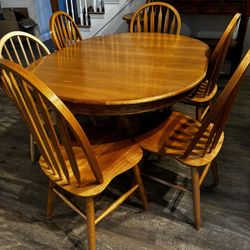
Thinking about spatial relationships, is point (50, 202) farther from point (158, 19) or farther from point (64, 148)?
point (158, 19)

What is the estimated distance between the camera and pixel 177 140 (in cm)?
Result: 141

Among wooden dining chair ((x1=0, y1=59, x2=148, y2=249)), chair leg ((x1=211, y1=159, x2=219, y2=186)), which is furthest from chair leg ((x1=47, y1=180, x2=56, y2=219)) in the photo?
chair leg ((x1=211, y1=159, x2=219, y2=186))

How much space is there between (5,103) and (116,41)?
64.6 inches

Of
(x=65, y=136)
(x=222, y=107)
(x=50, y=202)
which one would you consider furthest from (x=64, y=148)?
(x=222, y=107)

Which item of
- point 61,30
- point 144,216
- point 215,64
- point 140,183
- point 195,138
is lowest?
point 144,216

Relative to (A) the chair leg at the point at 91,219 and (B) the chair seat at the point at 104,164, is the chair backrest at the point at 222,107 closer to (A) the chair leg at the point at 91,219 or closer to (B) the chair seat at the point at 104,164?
(B) the chair seat at the point at 104,164

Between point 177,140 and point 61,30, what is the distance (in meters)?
1.49

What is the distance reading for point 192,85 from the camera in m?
1.28

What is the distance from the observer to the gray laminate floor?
1.41 meters

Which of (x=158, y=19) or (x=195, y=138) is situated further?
(x=158, y=19)

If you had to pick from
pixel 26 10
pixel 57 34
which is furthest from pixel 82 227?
pixel 26 10

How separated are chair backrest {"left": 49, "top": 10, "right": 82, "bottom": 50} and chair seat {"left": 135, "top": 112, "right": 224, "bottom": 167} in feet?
3.90

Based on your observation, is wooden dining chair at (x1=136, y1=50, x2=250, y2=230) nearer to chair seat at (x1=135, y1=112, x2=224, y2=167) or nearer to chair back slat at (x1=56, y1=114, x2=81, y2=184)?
chair seat at (x1=135, y1=112, x2=224, y2=167)

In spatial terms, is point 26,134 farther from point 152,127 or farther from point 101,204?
point 152,127
